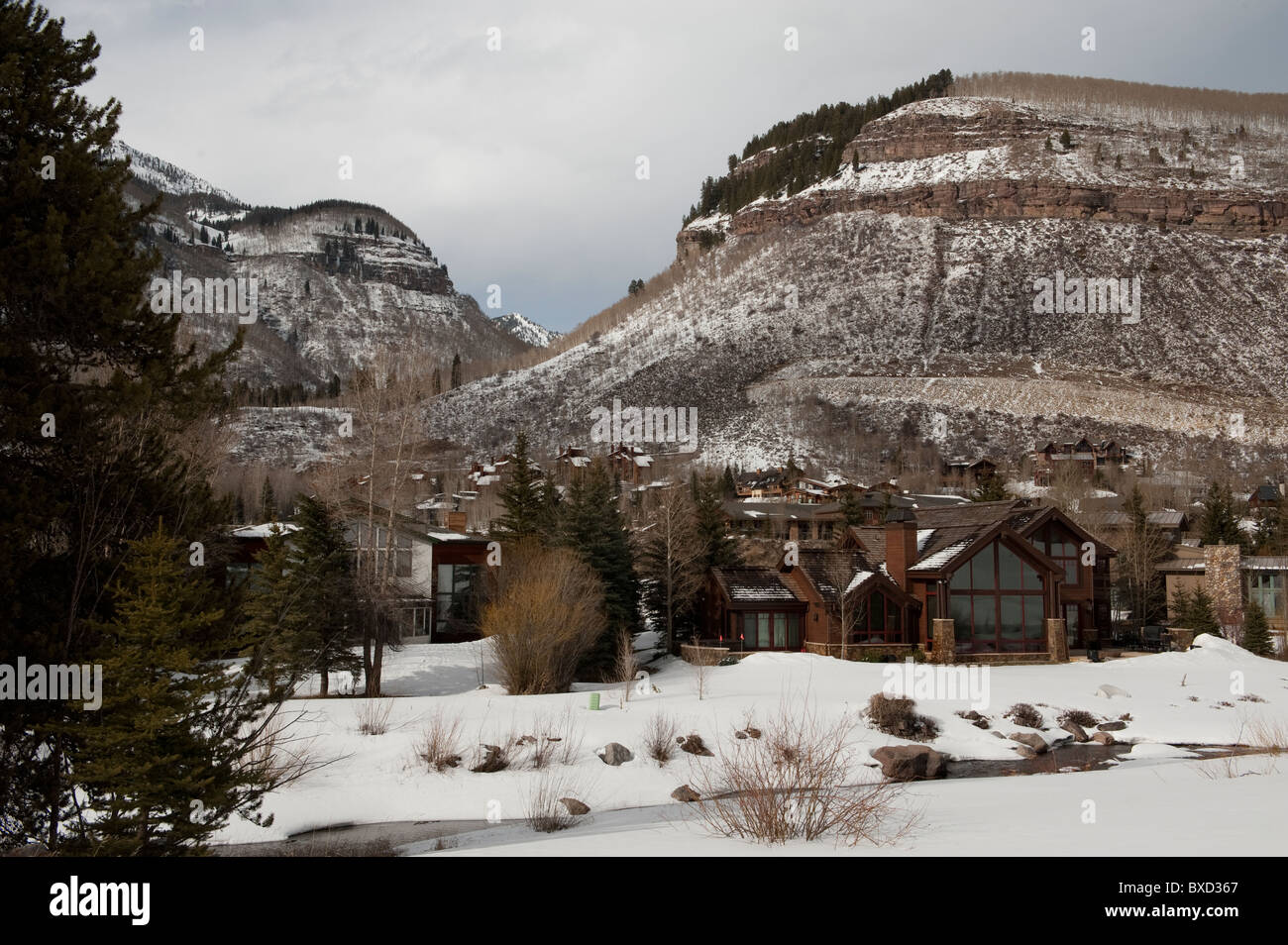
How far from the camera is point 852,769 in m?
23.1

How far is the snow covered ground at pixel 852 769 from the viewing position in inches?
446

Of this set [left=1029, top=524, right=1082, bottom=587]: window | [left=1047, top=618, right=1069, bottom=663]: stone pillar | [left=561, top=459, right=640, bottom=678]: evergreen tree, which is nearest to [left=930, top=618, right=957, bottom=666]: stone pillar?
[left=1047, top=618, right=1069, bottom=663]: stone pillar

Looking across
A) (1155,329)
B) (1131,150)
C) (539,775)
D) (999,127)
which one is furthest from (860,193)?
(539,775)

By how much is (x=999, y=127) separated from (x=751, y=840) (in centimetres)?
21100

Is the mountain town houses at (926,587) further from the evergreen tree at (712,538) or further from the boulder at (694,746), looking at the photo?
the boulder at (694,746)

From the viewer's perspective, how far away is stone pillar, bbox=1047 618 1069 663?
3825 centimetres

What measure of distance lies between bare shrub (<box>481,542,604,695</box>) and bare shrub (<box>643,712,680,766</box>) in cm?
568

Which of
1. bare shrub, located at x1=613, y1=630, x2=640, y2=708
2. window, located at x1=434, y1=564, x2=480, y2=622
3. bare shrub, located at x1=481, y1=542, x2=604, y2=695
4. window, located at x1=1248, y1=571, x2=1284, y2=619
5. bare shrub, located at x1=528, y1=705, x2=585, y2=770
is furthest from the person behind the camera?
window, located at x1=1248, y1=571, x2=1284, y2=619

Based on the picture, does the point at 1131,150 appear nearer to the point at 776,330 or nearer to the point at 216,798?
the point at 776,330

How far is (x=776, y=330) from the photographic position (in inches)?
5531

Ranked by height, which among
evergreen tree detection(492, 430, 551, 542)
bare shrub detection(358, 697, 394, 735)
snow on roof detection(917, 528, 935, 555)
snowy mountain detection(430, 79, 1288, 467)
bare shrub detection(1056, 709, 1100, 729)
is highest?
snowy mountain detection(430, 79, 1288, 467)

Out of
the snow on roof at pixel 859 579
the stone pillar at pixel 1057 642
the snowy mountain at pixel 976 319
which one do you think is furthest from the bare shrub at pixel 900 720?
the snowy mountain at pixel 976 319

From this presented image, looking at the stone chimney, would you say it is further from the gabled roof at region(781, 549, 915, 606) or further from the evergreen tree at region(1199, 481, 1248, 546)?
the evergreen tree at region(1199, 481, 1248, 546)

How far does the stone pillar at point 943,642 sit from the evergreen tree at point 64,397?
30313 millimetres
